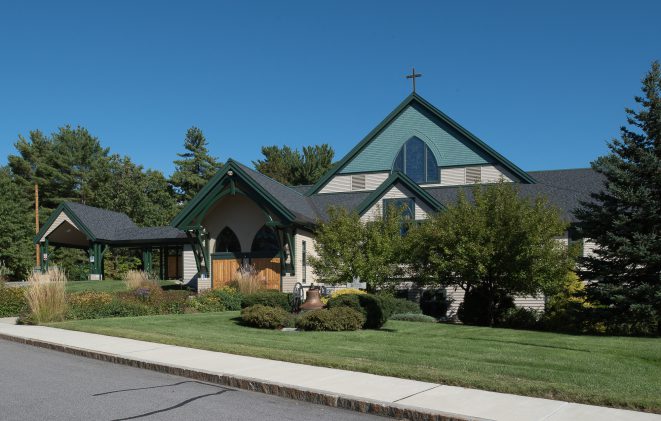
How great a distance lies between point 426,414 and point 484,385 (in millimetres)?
1600

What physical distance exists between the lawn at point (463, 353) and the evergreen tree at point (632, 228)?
1.75 meters

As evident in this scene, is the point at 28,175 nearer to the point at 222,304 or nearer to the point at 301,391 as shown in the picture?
the point at 222,304

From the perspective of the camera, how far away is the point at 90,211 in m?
38.2

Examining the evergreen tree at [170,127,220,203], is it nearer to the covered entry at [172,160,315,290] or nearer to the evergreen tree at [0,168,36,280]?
the evergreen tree at [0,168,36,280]

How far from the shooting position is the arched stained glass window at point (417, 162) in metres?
31.2

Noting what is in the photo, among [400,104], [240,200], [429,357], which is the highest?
[400,104]

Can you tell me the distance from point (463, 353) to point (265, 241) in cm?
1751

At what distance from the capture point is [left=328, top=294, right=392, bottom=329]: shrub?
16141 millimetres

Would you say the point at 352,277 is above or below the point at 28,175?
below

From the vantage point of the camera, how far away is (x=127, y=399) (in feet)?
26.1

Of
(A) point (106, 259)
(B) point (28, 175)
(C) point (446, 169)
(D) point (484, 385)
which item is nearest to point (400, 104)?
(C) point (446, 169)

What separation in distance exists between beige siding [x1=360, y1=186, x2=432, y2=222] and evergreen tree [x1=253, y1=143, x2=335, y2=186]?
41.6 meters

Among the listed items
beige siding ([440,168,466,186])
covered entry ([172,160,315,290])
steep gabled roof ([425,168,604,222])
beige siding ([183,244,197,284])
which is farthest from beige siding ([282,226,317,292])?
beige siding ([440,168,466,186])

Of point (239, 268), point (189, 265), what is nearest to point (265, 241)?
point (239, 268)
